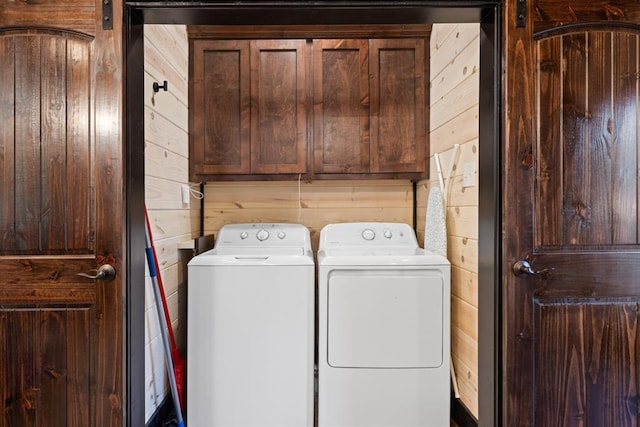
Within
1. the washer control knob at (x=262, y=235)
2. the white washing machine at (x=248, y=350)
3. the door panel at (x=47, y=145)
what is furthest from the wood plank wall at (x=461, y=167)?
the door panel at (x=47, y=145)

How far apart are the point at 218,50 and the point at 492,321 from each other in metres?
2.18

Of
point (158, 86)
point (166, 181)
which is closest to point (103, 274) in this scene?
point (166, 181)

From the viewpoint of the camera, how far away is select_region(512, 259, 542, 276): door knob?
113 centimetres

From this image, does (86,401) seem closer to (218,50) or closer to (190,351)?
(190,351)

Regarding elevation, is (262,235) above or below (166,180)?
below

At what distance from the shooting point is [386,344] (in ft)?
5.71

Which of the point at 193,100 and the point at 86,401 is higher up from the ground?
the point at 193,100

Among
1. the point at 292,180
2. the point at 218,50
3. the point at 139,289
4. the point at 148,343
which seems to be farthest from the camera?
the point at 292,180

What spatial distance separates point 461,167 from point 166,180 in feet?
5.28

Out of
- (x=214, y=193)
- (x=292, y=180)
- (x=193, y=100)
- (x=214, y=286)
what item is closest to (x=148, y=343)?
(x=214, y=286)

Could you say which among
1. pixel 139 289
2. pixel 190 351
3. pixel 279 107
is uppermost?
pixel 279 107

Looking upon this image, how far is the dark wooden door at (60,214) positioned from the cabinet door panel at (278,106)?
1109mm

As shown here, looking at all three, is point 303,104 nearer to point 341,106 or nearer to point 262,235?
point 341,106

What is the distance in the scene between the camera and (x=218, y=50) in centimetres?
220
